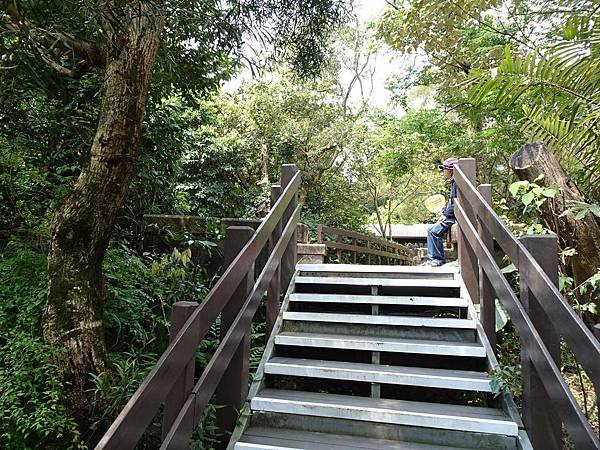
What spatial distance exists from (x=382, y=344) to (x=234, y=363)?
0.97 m

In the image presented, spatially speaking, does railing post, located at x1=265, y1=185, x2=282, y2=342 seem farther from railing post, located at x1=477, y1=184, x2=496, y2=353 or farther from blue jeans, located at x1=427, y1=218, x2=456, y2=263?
blue jeans, located at x1=427, y1=218, x2=456, y2=263

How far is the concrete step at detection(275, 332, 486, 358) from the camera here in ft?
8.27

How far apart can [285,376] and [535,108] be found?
2.64 meters

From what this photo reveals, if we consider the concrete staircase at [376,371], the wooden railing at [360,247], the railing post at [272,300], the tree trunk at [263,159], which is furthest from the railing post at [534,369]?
the tree trunk at [263,159]

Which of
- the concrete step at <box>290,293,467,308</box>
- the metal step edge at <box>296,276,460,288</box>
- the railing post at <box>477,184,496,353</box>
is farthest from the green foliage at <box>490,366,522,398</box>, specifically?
the metal step edge at <box>296,276,460,288</box>

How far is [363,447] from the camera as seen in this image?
6.69ft

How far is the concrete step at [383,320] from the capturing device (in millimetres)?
2736

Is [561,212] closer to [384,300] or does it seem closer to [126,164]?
[384,300]

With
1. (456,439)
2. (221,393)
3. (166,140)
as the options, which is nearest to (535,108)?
(456,439)

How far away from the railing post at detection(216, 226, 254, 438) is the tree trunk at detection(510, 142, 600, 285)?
256 cm

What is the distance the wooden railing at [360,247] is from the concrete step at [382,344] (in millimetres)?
2562

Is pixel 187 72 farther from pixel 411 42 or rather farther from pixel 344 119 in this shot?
pixel 344 119

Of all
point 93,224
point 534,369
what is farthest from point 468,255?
point 93,224

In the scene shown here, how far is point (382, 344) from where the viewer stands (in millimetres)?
2662
